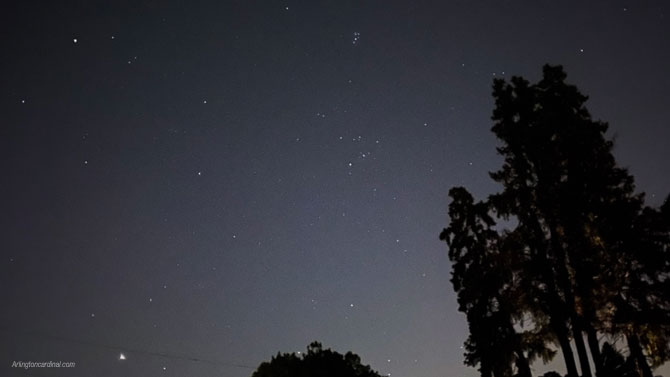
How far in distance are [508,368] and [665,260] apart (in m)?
9.27

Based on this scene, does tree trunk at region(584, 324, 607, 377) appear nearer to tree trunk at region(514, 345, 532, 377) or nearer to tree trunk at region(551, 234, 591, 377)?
tree trunk at region(551, 234, 591, 377)

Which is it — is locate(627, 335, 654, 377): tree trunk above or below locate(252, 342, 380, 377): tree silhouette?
below

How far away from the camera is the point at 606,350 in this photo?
64.2 ft

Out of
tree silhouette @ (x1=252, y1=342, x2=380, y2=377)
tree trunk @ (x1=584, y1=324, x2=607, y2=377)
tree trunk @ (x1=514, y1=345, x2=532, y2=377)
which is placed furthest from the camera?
tree silhouette @ (x1=252, y1=342, x2=380, y2=377)

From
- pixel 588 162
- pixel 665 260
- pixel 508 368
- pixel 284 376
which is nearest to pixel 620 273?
pixel 665 260

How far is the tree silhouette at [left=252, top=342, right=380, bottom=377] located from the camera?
47.9 meters

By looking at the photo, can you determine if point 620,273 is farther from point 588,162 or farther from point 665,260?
point 588,162

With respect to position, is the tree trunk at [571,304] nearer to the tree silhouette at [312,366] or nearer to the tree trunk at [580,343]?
the tree trunk at [580,343]

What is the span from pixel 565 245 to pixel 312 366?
107 ft

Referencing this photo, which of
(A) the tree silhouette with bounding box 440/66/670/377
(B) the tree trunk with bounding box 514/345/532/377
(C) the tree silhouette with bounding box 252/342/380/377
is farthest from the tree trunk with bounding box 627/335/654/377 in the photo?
(C) the tree silhouette with bounding box 252/342/380/377

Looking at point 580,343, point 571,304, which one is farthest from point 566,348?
point 571,304

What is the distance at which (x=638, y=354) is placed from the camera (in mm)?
20531

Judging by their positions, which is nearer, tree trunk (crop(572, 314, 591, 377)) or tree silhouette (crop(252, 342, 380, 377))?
tree trunk (crop(572, 314, 591, 377))

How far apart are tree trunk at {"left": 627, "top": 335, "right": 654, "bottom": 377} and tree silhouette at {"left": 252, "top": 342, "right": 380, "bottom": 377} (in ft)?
106
